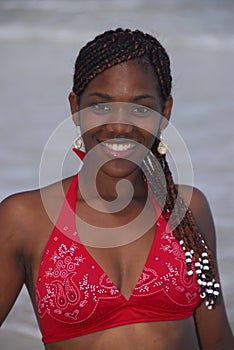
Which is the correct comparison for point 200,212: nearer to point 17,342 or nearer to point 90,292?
point 90,292

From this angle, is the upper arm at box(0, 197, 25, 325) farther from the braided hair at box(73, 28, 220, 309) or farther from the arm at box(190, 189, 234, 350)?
the arm at box(190, 189, 234, 350)

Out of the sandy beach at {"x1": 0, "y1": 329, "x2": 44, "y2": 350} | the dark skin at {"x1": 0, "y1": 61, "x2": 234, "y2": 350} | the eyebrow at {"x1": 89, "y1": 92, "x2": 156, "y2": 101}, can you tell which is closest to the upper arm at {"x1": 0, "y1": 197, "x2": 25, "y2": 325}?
the dark skin at {"x1": 0, "y1": 61, "x2": 234, "y2": 350}

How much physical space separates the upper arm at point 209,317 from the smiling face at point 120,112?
296mm

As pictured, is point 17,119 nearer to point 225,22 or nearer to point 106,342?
point 225,22

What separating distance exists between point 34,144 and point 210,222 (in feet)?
11.8

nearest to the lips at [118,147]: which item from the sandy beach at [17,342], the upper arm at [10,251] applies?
the upper arm at [10,251]

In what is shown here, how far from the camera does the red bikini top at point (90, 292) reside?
6.29 ft

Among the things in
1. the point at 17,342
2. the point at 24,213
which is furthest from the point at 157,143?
the point at 17,342

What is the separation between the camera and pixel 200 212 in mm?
2170

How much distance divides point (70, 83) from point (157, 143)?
15.5 ft

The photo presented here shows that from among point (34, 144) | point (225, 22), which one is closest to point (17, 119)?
point (34, 144)

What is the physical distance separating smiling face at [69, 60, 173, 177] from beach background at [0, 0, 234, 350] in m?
1.66

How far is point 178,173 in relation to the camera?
519 centimetres

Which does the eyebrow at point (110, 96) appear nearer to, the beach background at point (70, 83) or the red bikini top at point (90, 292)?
the red bikini top at point (90, 292)
